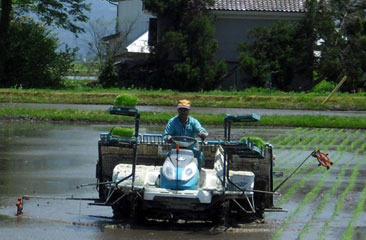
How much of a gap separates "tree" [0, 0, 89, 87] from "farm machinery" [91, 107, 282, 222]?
1092 inches

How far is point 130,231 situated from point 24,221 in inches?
57.4

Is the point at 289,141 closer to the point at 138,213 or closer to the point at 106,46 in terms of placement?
the point at 138,213

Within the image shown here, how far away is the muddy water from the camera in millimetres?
9859

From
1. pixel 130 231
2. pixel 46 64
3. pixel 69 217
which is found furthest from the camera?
pixel 46 64

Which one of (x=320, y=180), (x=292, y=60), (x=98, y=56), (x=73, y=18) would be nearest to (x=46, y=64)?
(x=73, y=18)

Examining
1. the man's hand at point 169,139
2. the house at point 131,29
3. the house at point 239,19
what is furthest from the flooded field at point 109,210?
the house at point 131,29

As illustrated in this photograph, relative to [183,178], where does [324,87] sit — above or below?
above

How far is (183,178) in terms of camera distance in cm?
998

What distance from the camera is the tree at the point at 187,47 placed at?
1441 inches

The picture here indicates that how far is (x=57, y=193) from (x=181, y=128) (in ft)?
7.87

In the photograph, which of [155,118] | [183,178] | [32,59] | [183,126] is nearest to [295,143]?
[155,118]

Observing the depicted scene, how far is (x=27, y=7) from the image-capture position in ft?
132

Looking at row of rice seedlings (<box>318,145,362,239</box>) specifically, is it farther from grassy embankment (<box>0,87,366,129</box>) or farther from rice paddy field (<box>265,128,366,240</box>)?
grassy embankment (<box>0,87,366,129</box>)

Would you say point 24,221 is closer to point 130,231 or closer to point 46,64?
point 130,231
